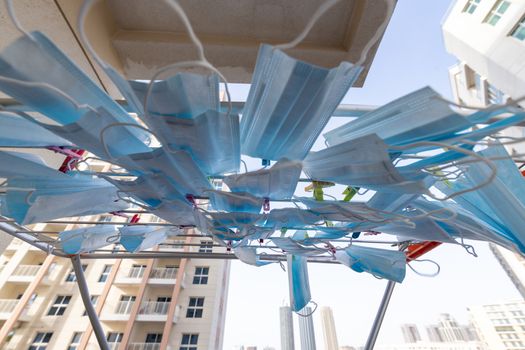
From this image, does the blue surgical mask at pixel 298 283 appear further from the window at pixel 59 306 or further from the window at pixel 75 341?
the window at pixel 59 306

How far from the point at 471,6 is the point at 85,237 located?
422 inches

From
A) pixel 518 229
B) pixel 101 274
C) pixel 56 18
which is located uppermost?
pixel 101 274

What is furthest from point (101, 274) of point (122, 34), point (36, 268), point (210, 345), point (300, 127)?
point (300, 127)

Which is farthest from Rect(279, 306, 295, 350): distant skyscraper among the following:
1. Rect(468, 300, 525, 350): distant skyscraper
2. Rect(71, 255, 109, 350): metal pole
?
Rect(468, 300, 525, 350): distant skyscraper

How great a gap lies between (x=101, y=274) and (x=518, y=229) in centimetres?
1029

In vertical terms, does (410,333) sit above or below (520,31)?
below

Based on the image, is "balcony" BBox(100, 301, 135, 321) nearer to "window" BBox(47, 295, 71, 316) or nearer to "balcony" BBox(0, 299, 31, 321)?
"window" BBox(47, 295, 71, 316)

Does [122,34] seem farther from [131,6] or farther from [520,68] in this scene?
[520,68]

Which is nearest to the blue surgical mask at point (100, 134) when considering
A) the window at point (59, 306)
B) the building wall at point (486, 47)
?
the building wall at point (486, 47)

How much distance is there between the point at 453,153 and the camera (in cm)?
48

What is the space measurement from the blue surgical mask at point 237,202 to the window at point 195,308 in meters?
8.24

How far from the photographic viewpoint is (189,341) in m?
6.80

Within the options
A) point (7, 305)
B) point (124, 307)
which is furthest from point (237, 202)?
point (7, 305)

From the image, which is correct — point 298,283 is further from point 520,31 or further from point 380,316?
point 520,31
